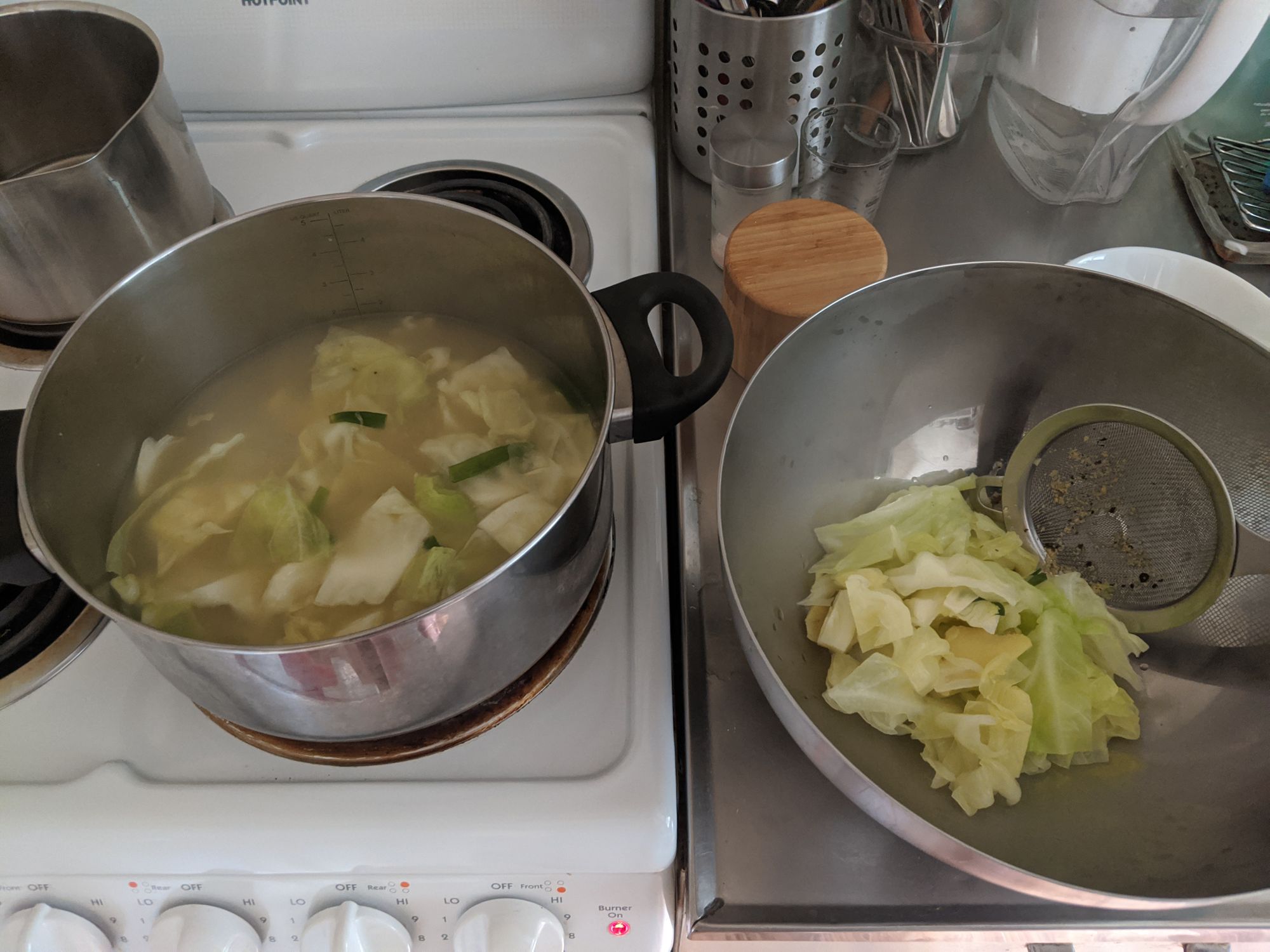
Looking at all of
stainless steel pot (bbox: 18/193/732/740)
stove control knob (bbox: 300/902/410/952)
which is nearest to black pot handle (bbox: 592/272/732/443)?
stainless steel pot (bbox: 18/193/732/740)

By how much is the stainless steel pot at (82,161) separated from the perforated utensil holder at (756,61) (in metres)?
0.45

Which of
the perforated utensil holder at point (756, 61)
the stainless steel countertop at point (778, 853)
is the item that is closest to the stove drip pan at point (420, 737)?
the stainless steel countertop at point (778, 853)

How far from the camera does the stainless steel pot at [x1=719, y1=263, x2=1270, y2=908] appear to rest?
1.67 ft

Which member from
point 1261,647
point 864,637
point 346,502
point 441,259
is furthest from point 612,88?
point 1261,647

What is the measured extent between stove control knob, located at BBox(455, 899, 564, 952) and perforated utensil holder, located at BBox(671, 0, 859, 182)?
687 millimetres

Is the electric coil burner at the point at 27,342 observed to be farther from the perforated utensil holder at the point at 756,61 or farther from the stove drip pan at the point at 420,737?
the perforated utensil holder at the point at 756,61

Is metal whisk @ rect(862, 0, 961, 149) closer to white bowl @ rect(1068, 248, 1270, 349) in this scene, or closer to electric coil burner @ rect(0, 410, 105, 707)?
white bowl @ rect(1068, 248, 1270, 349)

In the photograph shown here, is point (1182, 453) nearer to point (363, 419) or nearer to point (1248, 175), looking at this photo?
point (1248, 175)

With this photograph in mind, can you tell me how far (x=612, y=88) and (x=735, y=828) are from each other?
2.48 feet

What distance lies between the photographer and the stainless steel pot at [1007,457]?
508 millimetres

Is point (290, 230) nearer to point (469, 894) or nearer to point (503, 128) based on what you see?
point (503, 128)

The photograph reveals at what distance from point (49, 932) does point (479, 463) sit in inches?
15.5

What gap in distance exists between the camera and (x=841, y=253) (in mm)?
704

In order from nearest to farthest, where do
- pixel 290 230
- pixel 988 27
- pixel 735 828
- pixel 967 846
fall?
pixel 967 846 → pixel 735 828 → pixel 290 230 → pixel 988 27
